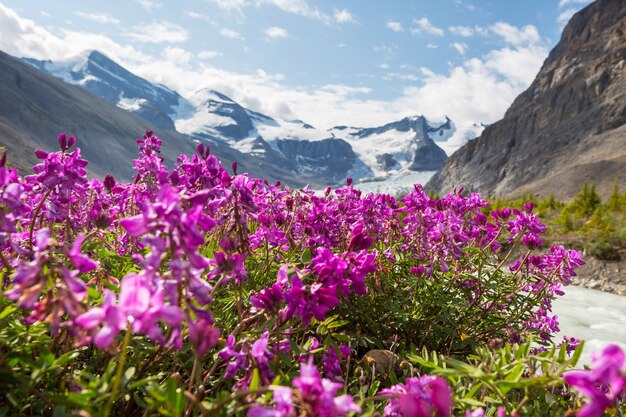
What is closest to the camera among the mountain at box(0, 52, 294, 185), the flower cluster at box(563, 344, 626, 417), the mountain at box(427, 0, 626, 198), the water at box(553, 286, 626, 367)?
the flower cluster at box(563, 344, 626, 417)

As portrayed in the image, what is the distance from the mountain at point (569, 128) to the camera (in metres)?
75.4

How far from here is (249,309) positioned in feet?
8.57

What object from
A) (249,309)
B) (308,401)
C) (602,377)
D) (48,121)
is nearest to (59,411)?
(308,401)

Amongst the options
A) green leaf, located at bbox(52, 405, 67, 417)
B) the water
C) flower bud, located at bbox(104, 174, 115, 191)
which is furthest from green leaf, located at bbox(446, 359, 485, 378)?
the water

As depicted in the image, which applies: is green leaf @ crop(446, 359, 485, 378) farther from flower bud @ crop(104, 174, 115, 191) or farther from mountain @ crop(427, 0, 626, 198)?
mountain @ crop(427, 0, 626, 198)

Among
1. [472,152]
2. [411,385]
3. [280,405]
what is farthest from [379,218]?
[472,152]

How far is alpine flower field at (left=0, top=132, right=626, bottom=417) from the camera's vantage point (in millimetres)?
1293

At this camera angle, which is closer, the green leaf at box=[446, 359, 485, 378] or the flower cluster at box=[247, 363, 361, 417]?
the flower cluster at box=[247, 363, 361, 417]

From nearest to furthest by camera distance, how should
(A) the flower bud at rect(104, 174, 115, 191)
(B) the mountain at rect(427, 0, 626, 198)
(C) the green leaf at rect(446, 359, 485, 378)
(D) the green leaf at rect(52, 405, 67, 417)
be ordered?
(D) the green leaf at rect(52, 405, 67, 417)
(C) the green leaf at rect(446, 359, 485, 378)
(A) the flower bud at rect(104, 174, 115, 191)
(B) the mountain at rect(427, 0, 626, 198)

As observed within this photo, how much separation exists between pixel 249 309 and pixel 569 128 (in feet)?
357

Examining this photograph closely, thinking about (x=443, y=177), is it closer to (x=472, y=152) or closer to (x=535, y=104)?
(x=472, y=152)

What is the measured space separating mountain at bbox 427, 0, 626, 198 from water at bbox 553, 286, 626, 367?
55.8m

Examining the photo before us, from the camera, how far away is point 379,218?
214 inches

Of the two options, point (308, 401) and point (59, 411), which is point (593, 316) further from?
point (59, 411)
